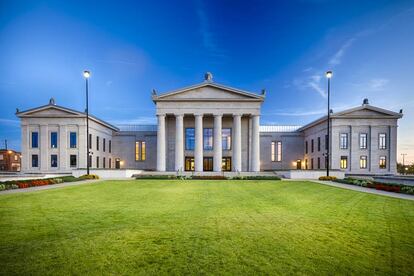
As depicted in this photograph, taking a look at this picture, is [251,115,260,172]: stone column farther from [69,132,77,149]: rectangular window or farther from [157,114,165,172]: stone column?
[69,132,77,149]: rectangular window

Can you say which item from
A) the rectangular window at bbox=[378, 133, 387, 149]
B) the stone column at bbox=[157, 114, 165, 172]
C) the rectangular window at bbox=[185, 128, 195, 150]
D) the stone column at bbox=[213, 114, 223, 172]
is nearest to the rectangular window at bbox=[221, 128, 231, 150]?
the stone column at bbox=[213, 114, 223, 172]

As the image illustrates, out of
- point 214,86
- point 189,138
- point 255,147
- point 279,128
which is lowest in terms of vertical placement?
point 255,147

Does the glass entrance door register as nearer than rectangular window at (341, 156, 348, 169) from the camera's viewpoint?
No

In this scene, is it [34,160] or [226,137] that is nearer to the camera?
[34,160]

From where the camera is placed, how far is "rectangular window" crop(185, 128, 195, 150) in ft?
159

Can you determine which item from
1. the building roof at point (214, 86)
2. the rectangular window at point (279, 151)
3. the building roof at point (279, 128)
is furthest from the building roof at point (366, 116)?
the building roof at point (279, 128)

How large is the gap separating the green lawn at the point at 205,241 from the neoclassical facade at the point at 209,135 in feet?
103

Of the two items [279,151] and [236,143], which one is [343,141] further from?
[236,143]

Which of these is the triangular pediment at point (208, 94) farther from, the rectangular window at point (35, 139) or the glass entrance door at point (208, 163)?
the rectangular window at point (35, 139)

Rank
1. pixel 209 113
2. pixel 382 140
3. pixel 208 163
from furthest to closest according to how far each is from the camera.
Answer: 1. pixel 208 163
2. pixel 382 140
3. pixel 209 113

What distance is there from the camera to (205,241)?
678 cm

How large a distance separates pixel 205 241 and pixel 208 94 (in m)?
38.2

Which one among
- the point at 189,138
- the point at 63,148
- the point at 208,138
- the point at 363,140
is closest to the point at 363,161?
the point at 363,140

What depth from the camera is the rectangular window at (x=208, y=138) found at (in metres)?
48.1
